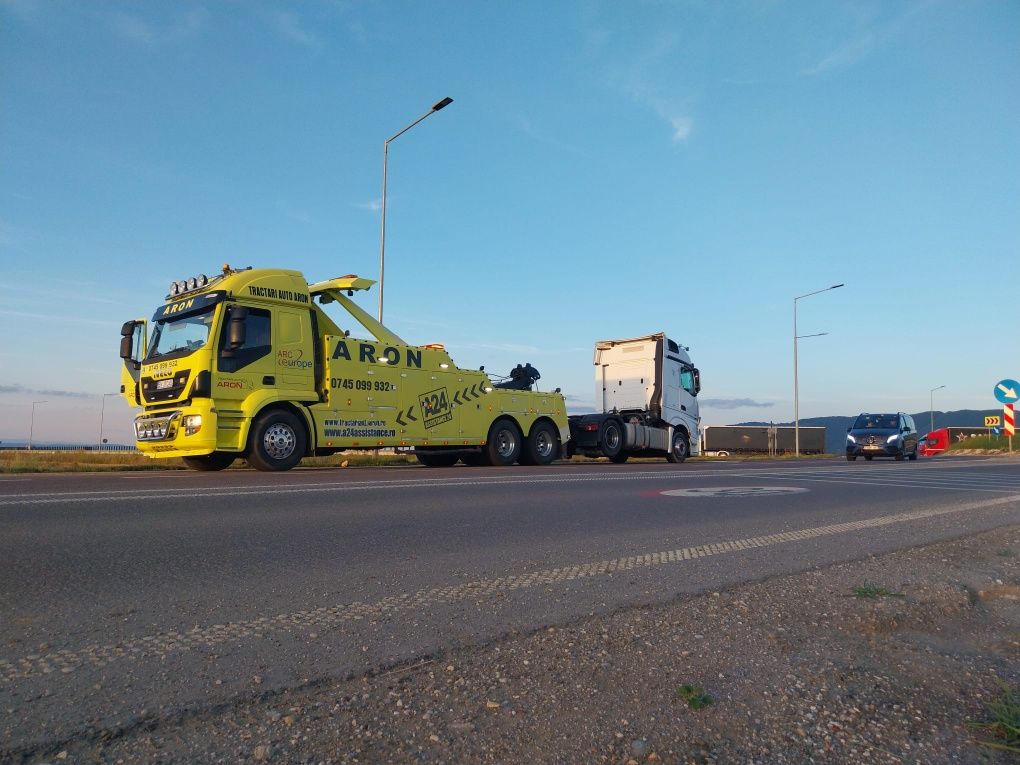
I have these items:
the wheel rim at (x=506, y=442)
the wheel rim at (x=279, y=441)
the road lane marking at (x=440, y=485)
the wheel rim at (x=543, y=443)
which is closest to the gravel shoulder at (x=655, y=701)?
the road lane marking at (x=440, y=485)

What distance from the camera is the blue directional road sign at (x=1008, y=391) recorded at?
27531mm

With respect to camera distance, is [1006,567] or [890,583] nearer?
[890,583]

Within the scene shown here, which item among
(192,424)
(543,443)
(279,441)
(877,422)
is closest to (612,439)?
(543,443)

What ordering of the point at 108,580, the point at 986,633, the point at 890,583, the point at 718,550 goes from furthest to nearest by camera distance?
1. the point at 718,550
2. the point at 890,583
3. the point at 108,580
4. the point at 986,633

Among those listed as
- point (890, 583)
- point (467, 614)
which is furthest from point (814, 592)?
point (467, 614)

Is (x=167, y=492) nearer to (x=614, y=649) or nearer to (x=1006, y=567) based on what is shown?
(x=614, y=649)

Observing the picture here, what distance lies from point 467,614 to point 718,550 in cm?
259

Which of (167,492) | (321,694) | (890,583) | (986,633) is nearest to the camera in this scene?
(321,694)

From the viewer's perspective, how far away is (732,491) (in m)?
10.2

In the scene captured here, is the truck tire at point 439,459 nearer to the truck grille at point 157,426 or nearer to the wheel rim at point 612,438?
the wheel rim at point 612,438

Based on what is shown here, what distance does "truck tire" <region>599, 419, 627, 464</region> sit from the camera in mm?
21016

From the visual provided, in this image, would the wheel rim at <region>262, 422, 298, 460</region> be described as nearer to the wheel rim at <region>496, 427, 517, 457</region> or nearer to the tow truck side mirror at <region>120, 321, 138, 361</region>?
the tow truck side mirror at <region>120, 321, 138, 361</region>

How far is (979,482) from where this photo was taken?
44.1ft

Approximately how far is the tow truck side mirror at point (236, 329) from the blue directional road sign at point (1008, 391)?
89.3 feet
